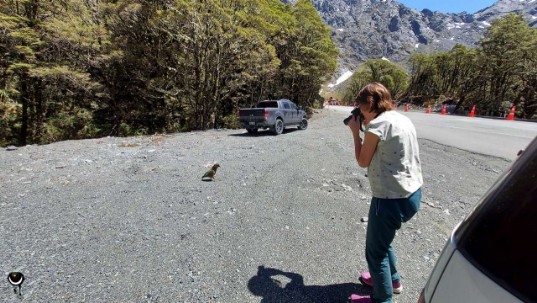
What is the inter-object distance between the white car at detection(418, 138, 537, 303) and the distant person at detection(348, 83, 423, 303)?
95cm

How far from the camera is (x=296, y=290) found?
255cm

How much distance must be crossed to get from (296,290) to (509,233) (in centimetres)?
212

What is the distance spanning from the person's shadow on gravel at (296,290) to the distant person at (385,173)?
1.59 feet

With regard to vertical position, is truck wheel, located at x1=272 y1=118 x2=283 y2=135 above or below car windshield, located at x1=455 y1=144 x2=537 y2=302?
below

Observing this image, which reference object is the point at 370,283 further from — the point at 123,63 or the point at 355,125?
the point at 123,63

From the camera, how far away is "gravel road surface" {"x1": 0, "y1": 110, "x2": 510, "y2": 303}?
256 cm

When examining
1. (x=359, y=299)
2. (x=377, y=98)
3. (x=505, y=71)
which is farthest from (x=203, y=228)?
(x=505, y=71)

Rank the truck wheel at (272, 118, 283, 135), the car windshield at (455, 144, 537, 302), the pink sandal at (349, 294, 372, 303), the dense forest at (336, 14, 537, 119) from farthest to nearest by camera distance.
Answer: the dense forest at (336, 14, 537, 119), the truck wheel at (272, 118, 283, 135), the pink sandal at (349, 294, 372, 303), the car windshield at (455, 144, 537, 302)

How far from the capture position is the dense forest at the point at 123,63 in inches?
495

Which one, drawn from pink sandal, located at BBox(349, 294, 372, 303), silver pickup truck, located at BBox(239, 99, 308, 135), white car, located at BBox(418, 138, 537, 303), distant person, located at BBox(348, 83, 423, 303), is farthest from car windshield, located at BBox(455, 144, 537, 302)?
silver pickup truck, located at BBox(239, 99, 308, 135)

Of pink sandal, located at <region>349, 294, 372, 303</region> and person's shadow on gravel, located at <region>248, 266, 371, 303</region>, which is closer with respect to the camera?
pink sandal, located at <region>349, 294, 372, 303</region>

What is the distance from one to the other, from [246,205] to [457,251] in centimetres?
366

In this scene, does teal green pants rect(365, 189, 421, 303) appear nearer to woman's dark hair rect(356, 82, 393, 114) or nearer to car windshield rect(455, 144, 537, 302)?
woman's dark hair rect(356, 82, 393, 114)

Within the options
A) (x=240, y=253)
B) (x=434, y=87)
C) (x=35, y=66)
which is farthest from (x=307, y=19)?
(x=434, y=87)
